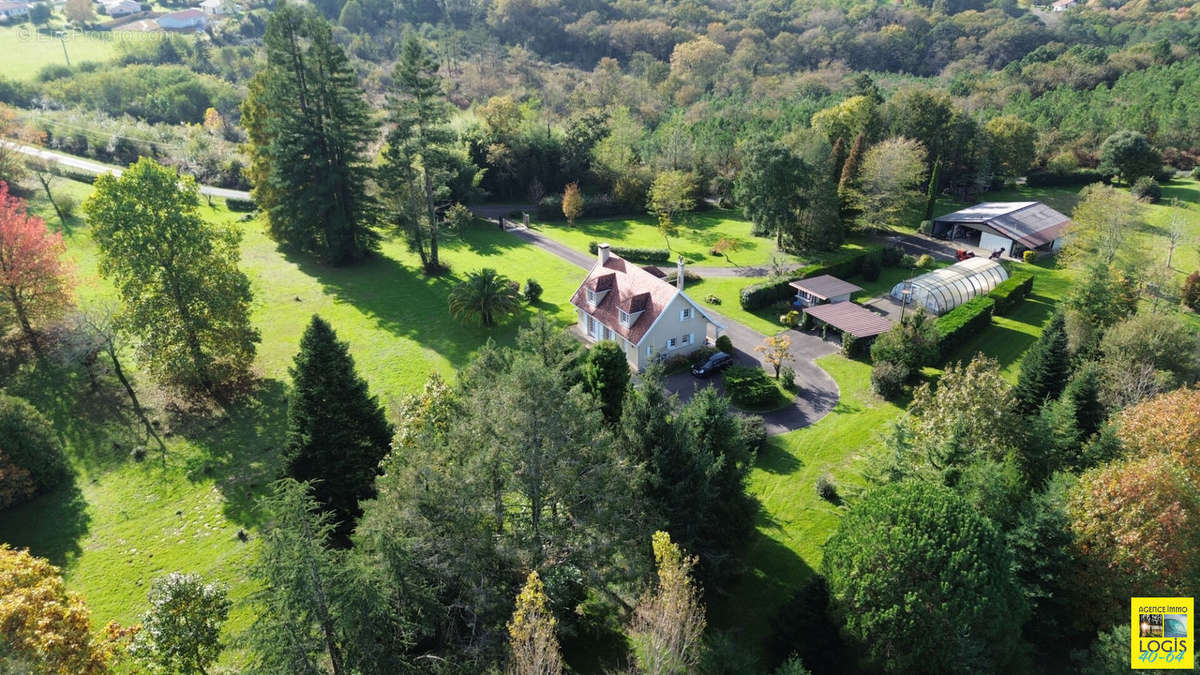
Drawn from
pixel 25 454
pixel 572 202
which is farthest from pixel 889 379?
→ pixel 25 454

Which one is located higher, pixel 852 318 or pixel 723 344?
pixel 852 318

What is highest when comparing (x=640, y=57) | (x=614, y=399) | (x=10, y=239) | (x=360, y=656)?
(x=640, y=57)

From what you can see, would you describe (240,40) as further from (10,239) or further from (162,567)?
(162,567)

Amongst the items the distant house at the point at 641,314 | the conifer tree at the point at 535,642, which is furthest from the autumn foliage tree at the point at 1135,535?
the distant house at the point at 641,314

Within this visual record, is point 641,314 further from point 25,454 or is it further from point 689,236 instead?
point 25,454

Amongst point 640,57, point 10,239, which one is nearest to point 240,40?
point 640,57

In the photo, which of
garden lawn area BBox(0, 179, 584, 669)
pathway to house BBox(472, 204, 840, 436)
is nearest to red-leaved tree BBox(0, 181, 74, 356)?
garden lawn area BBox(0, 179, 584, 669)
